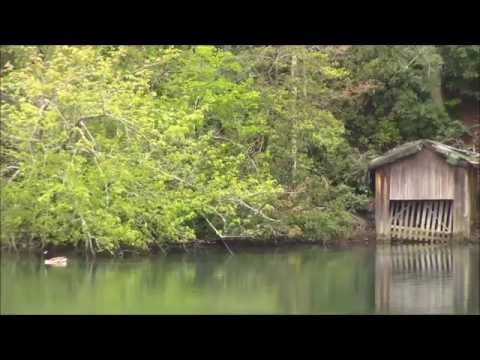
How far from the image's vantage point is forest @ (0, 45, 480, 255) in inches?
547

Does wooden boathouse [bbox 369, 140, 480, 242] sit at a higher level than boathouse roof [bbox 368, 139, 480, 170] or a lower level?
lower

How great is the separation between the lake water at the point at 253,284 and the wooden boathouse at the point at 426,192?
68.5 inches

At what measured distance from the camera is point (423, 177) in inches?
725

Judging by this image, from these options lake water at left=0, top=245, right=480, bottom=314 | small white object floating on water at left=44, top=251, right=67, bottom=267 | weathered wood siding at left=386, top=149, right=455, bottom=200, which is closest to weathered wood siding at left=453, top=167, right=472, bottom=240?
weathered wood siding at left=386, top=149, right=455, bottom=200

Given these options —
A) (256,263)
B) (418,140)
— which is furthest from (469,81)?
(256,263)

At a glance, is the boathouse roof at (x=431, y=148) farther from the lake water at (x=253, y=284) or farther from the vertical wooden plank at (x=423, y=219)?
the lake water at (x=253, y=284)

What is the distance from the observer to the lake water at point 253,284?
10867 millimetres

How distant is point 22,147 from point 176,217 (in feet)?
9.33

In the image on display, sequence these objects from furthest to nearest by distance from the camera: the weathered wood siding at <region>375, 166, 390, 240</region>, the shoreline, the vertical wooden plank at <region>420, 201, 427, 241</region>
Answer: the weathered wood siding at <region>375, 166, 390, 240</region> → the vertical wooden plank at <region>420, 201, 427, 241</region> → the shoreline

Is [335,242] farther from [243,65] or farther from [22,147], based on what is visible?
[22,147]

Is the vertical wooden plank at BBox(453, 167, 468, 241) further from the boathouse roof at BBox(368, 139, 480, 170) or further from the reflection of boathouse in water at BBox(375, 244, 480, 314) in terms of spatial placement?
the reflection of boathouse in water at BBox(375, 244, 480, 314)

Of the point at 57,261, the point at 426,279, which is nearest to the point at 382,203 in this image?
the point at 426,279

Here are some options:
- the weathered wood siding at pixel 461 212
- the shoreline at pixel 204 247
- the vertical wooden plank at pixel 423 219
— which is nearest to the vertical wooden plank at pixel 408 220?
the vertical wooden plank at pixel 423 219

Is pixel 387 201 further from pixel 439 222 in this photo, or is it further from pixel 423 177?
pixel 439 222
